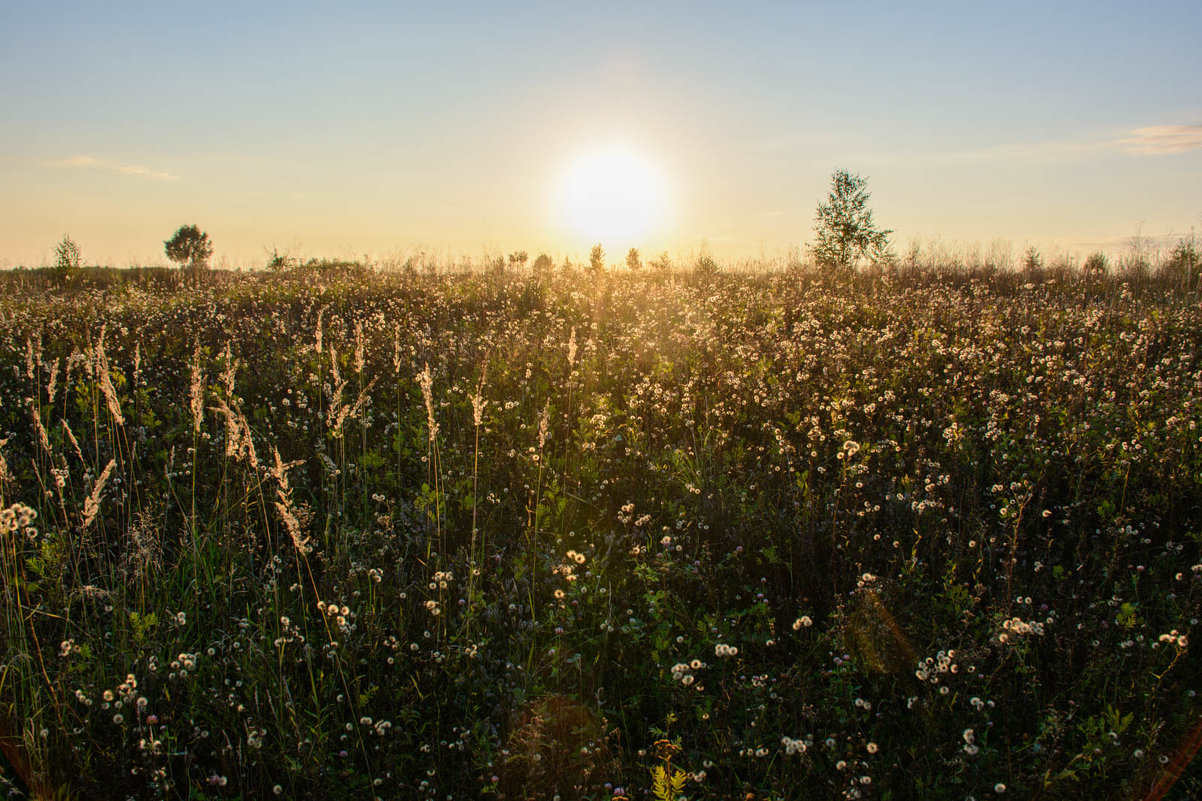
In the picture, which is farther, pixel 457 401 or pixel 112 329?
pixel 112 329

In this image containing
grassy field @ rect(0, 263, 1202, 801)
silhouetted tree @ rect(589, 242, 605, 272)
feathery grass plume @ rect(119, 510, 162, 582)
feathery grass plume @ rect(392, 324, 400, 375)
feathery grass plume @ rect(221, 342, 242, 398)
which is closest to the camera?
grassy field @ rect(0, 263, 1202, 801)

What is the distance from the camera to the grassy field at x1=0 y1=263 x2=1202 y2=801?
224 cm

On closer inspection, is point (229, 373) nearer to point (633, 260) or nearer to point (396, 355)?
point (396, 355)

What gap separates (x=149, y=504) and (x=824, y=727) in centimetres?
407

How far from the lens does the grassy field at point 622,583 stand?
7.34ft

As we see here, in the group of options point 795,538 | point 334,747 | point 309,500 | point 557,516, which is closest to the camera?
point 334,747

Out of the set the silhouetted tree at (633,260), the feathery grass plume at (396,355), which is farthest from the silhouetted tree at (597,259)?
the feathery grass plume at (396,355)

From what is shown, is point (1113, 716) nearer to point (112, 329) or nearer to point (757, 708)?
point (757, 708)

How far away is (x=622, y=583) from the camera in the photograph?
3.09 meters

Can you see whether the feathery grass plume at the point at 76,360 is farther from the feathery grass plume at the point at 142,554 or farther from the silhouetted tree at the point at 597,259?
the silhouetted tree at the point at 597,259

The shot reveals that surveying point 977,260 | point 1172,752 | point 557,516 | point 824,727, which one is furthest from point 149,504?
point 977,260

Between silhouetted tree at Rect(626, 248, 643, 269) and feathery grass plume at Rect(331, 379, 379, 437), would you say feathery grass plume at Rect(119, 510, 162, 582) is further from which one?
silhouetted tree at Rect(626, 248, 643, 269)

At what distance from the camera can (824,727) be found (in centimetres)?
239

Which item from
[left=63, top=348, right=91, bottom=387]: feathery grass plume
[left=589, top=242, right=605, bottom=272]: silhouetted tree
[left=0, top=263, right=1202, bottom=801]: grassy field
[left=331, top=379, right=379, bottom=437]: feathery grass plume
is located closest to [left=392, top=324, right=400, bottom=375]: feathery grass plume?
[left=0, top=263, right=1202, bottom=801]: grassy field
